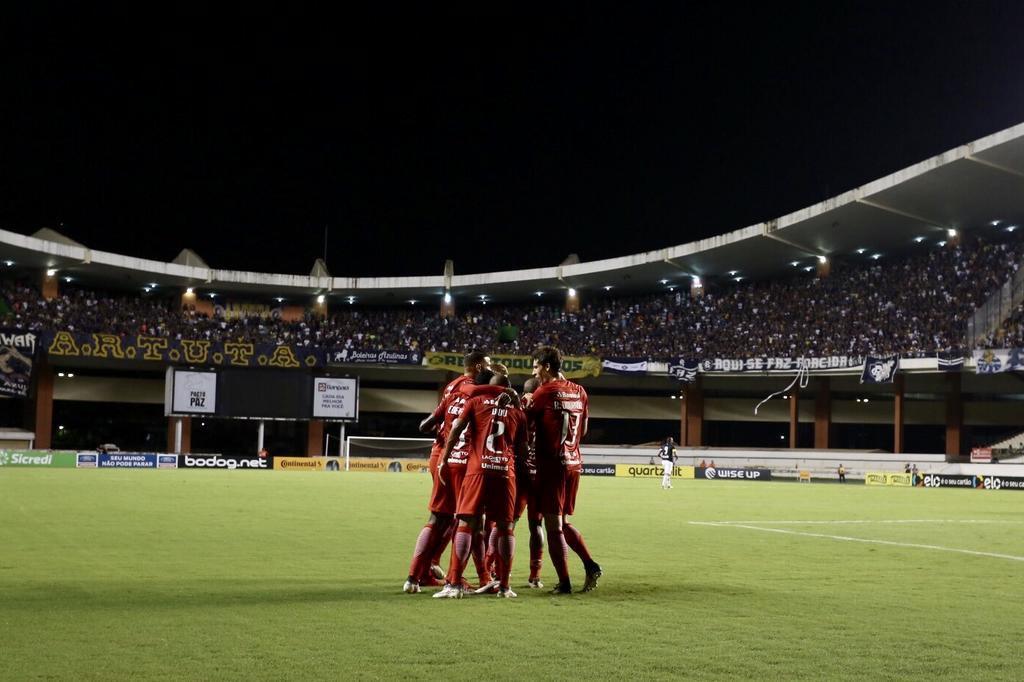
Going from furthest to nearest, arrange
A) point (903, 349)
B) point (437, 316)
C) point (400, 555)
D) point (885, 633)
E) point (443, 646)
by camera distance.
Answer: point (437, 316)
point (903, 349)
point (400, 555)
point (885, 633)
point (443, 646)

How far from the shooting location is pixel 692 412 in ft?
223

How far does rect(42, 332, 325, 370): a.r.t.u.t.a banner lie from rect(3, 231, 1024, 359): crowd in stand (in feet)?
7.81

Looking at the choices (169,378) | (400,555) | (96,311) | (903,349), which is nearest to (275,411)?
(169,378)

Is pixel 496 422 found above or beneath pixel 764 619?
above

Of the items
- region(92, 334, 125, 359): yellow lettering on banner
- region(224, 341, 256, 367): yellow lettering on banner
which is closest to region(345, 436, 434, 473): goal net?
region(224, 341, 256, 367): yellow lettering on banner

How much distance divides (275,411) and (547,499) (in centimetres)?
5468

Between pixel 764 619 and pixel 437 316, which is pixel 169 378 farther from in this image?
pixel 764 619

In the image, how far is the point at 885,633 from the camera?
8.00 metres

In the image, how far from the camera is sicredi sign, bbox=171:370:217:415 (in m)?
61.0

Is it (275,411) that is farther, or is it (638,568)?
(275,411)

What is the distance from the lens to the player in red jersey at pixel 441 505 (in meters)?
10.0

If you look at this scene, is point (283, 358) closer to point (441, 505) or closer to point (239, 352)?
point (239, 352)

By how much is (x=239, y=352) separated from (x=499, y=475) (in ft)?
182

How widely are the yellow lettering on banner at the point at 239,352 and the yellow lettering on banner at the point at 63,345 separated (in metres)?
8.00
